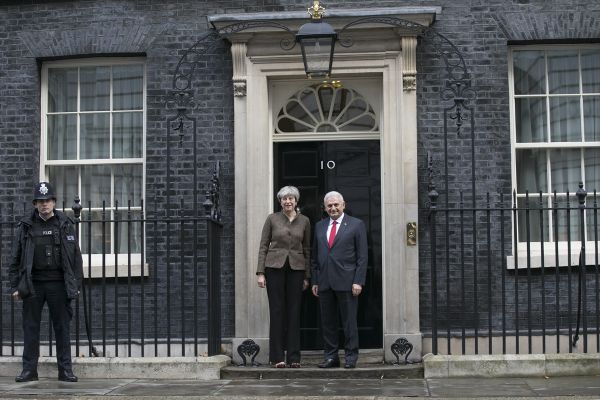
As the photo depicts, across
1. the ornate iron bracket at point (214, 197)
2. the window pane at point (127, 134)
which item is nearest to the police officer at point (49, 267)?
the ornate iron bracket at point (214, 197)

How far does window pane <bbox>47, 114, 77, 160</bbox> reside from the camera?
12453 mm

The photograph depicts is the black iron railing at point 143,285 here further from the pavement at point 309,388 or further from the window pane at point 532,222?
the window pane at point 532,222

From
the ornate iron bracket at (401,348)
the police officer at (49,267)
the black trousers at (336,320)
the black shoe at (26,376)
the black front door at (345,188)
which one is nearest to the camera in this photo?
the police officer at (49,267)

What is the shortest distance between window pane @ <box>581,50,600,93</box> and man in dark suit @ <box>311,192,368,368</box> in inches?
121

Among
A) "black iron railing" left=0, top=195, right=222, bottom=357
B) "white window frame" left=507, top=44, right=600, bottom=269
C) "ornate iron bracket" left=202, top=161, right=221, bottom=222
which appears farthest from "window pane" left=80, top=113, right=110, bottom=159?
"white window frame" left=507, top=44, right=600, bottom=269

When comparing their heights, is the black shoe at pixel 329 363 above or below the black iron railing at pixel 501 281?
below

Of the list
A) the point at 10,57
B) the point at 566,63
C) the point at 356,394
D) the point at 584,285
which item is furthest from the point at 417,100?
the point at 10,57

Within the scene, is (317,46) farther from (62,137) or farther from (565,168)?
(62,137)

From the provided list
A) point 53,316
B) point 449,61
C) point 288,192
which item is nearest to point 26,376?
point 53,316

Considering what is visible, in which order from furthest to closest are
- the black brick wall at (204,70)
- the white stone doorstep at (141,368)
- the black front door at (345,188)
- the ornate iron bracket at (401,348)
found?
the black front door at (345,188), the black brick wall at (204,70), the ornate iron bracket at (401,348), the white stone doorstep at (141,368)

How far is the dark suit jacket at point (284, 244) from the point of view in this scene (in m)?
10.9

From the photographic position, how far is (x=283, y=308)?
36.0 feet

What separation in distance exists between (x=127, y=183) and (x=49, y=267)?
245 centimetres

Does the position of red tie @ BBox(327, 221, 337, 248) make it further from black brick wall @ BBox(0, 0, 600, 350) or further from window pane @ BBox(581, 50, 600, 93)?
window pane @ BBox(581, 50, 600, 93)
